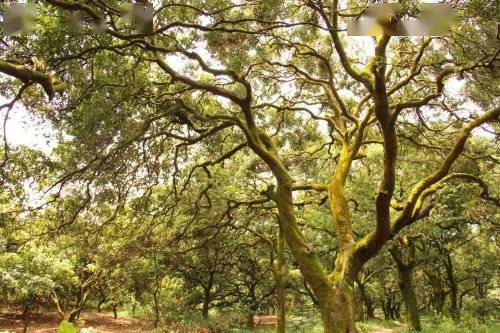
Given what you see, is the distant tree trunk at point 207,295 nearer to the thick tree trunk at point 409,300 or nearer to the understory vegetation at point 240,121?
the understory vegetation at point 240,121

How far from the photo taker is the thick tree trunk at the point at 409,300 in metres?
20.1

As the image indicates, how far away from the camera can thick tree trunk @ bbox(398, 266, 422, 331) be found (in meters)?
20.1

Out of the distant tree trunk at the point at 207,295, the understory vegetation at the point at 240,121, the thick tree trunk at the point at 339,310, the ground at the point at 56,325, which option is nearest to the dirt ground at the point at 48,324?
the ground at the point at 56,325

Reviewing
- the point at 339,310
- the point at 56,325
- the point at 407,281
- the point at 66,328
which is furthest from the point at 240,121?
the point at 56,325

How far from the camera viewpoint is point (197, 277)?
78.7ft

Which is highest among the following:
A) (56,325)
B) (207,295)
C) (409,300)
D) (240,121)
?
(240,121)

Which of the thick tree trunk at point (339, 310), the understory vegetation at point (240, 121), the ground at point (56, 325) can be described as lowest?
the ground at point (56, 325)

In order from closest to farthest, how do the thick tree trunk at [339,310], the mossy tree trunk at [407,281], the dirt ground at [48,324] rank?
the thick tree trunk at [339,310] < the mossy tree trunk at [407,281] < the dirt ground at [48,324]

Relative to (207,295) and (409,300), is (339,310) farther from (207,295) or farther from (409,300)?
(207,295)

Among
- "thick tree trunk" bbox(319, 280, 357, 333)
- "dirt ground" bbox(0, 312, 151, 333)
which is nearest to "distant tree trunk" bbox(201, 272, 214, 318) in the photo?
"dirt ground" bbox(0, 312, 151, 333)

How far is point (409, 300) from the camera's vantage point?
68.1 feet

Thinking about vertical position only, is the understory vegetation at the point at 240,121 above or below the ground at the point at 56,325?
above

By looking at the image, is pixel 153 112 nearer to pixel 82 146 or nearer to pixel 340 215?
A: pixel 82 146

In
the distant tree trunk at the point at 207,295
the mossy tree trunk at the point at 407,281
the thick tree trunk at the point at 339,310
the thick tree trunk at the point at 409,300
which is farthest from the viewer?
the distant tree trunk at the point at 207,295
